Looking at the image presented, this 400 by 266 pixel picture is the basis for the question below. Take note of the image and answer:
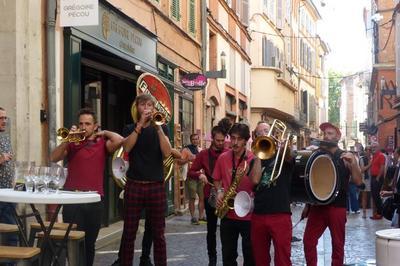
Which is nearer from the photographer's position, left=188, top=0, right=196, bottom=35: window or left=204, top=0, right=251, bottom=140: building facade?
left=188, top=0, right=196, bottom=35: window

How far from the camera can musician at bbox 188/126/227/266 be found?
7297 mm

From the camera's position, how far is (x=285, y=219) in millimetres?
5445

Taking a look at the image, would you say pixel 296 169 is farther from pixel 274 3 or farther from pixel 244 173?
pixel 274 3

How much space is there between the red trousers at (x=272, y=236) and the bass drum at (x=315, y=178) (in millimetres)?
701

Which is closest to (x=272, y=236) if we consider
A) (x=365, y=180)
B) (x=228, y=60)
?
(x=365, y=180)

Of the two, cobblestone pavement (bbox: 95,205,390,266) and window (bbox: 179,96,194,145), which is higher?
window (bbox: 179,96,194,145)

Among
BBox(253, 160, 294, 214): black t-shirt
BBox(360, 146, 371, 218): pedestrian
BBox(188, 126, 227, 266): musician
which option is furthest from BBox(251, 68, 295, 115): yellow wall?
BBox(253, 160, 294, 214): black t-shirt

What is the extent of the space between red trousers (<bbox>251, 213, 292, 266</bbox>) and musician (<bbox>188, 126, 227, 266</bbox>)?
1.63m

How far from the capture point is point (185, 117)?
1571cm

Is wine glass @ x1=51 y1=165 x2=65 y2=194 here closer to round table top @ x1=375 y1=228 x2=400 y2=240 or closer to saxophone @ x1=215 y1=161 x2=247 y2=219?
saxophone @ x1=215 y1=161 x2=247 y2=219

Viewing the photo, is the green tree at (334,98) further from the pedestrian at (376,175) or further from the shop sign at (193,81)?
the shop sign at (193,81)

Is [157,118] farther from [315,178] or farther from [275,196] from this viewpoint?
[315,178]

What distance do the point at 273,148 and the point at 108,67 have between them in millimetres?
5976

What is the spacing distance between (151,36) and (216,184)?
647 cm
